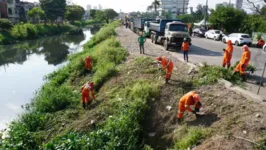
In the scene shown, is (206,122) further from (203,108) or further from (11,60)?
(11,60)

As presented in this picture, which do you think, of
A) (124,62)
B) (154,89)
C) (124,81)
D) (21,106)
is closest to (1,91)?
(21,106)

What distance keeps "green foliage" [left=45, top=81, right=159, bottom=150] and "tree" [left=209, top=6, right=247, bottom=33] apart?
81.8 feet

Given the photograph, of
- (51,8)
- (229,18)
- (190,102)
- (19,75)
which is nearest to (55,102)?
(190,102)

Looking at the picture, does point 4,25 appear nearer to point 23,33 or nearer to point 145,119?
point 23,33

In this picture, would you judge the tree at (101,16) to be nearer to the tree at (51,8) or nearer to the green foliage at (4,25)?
the tree at (51,8)

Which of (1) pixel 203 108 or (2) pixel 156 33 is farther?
(2) pixel 156 33

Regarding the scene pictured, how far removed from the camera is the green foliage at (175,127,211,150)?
228 inches

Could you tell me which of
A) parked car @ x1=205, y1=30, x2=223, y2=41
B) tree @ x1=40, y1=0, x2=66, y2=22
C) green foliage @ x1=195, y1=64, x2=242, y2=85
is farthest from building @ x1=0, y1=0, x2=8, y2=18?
green foliage @ x1=195, y1=64, x2=242, y2=85

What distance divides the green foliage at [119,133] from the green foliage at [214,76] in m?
1.94

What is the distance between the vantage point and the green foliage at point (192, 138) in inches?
228

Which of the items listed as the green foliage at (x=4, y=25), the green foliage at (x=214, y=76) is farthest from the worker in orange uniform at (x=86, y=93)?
the green foliage at (x=4, y=25)

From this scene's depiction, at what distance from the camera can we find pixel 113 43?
19391mm

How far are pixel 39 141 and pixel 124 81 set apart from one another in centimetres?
453

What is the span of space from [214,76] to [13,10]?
199 ft
